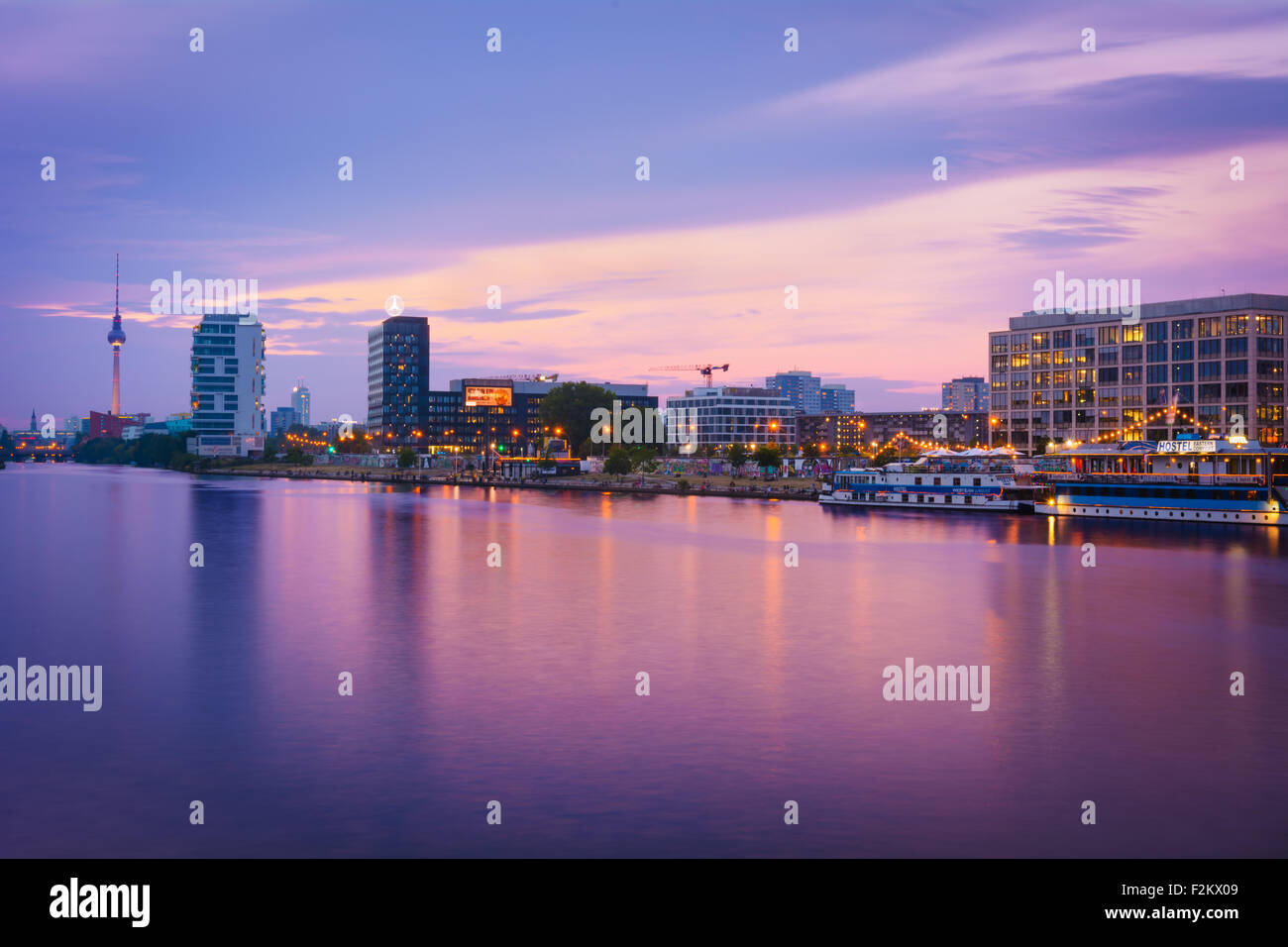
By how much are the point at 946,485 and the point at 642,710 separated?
9906 cm

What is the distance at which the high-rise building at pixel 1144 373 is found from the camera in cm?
15225

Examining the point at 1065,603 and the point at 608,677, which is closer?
the point at 608,677

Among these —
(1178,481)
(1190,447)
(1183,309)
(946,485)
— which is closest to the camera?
(1190,447)

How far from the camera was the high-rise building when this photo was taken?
152250mm

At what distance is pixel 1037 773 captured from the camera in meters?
24.5

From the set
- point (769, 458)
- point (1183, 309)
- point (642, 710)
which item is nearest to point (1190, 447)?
point (1183, 309)

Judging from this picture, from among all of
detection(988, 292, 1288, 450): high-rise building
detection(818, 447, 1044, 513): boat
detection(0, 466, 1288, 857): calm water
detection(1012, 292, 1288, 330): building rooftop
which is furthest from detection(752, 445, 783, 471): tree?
detection(0, 466, 1288, 857): calm water

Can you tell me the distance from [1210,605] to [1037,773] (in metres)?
32.1

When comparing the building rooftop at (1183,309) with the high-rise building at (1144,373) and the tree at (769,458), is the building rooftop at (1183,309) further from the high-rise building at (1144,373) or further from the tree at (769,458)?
the tree at (769,458)

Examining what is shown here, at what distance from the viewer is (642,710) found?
30438 millimetres

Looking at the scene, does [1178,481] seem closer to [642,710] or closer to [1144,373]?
[1144,373]

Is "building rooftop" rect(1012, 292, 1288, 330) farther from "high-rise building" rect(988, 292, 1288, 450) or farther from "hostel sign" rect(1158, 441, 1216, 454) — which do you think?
"hostel sign" rect(1158, 441, 1216, 454)

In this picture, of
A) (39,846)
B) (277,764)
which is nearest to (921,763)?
(277,764)
